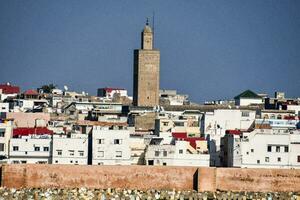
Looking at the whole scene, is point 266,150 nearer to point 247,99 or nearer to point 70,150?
point 70,150

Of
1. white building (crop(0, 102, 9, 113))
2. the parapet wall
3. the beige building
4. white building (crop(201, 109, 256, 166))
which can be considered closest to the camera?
the parapet wall

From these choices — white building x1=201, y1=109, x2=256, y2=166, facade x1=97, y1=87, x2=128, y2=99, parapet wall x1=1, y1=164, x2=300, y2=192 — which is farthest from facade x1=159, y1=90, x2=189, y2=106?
parapet wall x1=1, y1=164, x2=300, y2=192

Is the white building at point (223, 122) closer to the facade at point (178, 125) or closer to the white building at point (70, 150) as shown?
the facade at point (178, 125)

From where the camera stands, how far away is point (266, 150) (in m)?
57.8

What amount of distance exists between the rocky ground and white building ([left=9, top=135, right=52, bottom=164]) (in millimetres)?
5123

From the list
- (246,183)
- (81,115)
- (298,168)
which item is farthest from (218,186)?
(81,115)

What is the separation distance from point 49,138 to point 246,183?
10.7 metres

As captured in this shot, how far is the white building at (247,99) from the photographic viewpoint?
10588cm

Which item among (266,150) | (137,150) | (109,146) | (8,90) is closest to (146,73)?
(8,90)

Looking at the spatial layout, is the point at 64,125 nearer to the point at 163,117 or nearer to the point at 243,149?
the point at 163,117

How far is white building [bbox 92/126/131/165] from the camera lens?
5772cm

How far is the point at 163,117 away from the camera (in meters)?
75.4

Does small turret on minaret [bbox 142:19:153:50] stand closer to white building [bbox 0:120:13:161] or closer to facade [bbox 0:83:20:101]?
facade [bbox 0:83:20:101]

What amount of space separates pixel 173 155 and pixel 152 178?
13.4ft
